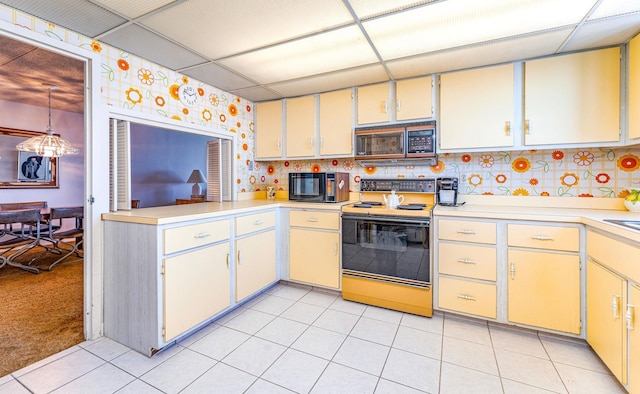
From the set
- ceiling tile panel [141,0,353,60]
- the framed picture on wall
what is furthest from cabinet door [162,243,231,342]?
the framed picture on wall

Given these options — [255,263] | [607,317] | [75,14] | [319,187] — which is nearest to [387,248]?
[319,187]

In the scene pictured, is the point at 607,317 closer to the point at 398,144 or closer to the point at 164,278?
the point at 398,144

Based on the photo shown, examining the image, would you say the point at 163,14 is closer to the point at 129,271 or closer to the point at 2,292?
the point at 129,271

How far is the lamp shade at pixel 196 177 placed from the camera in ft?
16.2

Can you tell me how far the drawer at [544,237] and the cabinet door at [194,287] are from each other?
85.4 inches

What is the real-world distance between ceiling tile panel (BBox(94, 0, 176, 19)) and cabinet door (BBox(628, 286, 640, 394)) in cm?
286

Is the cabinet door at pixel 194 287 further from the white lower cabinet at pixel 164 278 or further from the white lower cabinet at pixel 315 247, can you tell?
the white lower cabinet at pixel 315 247

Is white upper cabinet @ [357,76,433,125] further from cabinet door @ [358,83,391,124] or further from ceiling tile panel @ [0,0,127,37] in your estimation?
ceiling tile panel @ [0,0,127,37]

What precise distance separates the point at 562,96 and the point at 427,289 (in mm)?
1809

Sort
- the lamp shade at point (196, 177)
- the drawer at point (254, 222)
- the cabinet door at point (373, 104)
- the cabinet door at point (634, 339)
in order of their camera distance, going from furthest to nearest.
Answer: the lamp shade at point (196, 177), the cabinet door at point (373, 104), the drawer at point (254, 222), the cabinet door at point (634, 339)

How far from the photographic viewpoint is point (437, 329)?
2.10 m

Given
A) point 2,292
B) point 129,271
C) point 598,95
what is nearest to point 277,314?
point 129,271

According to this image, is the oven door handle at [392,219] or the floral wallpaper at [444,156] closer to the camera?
the floral wallpaper at [444,156]

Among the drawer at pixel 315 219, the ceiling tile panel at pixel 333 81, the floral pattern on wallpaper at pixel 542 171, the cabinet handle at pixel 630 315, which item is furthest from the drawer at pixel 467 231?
the ceiling tile panel at pixel 333 81
